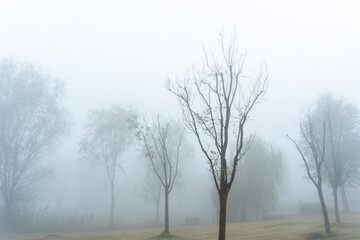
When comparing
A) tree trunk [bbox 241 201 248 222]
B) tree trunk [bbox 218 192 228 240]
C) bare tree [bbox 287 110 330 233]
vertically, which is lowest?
tree trunk [bbox 241 201 248 222]

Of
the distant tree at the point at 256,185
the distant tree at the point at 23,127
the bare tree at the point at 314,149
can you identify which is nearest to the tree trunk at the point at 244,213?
the distant tree at the point at 256,185

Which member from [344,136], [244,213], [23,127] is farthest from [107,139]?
[344,136]

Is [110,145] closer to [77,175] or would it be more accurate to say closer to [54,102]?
[54,102]

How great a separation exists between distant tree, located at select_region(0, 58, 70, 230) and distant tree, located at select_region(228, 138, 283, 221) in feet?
60.2

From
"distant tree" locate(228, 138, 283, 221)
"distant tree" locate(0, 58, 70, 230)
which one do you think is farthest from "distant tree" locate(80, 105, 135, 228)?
"distant tree" locate(228, 138, 283, 221)

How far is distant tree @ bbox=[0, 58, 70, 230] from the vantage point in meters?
27.5

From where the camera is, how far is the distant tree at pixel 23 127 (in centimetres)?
2747

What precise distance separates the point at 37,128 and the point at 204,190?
32008 millimetres

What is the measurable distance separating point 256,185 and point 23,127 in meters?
22.9

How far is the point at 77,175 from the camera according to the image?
6975cm

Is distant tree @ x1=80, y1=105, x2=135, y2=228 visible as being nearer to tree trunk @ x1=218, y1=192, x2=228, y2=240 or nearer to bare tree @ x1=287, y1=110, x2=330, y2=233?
bare tree @ x1=287, y1=110, x2=330, y2=233

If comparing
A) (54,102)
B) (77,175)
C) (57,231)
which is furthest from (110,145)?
(77,175)

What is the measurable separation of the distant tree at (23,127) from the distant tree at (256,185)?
18334 mm

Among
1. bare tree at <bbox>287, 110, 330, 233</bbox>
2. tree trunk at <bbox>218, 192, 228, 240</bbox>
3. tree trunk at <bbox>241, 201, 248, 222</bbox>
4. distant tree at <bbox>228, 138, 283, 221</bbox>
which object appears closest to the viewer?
tree trunk at <bbox>218, 192, 228, 240</bbox>
